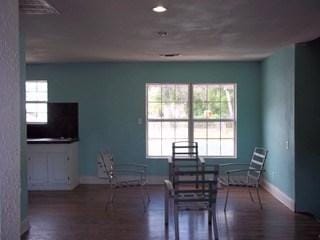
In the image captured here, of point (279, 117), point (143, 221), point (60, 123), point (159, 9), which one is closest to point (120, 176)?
point (60, 123)

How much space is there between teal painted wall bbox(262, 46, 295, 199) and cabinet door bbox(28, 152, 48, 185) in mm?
3873

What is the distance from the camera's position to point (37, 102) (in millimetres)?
7785

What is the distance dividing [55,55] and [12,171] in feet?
19.6

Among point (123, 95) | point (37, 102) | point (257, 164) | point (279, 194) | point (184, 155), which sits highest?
point (123, 95)

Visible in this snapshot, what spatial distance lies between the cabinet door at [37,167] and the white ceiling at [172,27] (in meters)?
1.74

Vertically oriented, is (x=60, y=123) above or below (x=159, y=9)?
below

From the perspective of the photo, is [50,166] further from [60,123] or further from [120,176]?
[120,176]

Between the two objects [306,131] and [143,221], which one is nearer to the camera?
[143,221]

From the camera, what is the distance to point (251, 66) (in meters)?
7.63

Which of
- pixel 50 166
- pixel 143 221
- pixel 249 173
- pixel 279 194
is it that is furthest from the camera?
Answer: pixel 50 166

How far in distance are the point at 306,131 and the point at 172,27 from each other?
250cm

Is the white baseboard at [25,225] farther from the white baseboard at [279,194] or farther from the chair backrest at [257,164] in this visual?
the white baseboard at [279,194]

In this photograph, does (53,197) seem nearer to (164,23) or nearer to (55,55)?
(55,55)

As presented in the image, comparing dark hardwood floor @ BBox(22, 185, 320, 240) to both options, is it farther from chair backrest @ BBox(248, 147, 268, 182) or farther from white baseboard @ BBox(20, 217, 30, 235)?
chair backrest @ BBox(248, 147, 268, 182)
